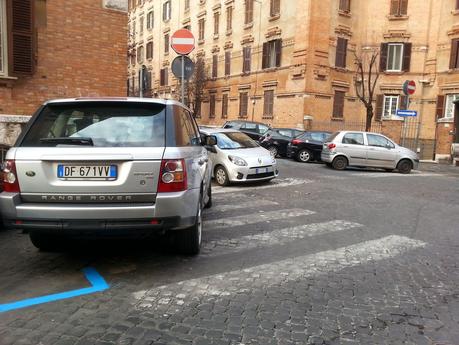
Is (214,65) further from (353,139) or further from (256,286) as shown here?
(256,286)

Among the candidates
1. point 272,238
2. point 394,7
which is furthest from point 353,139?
point 394,7

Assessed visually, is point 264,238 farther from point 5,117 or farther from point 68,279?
point 5,117

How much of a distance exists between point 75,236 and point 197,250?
4.98 ft

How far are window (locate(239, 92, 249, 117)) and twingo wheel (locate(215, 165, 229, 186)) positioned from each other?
24.9 m

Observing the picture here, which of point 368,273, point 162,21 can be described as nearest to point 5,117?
point 368,273

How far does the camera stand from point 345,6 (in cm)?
A: 3069

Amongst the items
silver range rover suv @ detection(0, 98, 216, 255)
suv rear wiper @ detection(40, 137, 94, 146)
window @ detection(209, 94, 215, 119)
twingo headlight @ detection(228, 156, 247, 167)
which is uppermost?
window @ detection(209, 94, 215, 119)

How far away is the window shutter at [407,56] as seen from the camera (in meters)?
31.4

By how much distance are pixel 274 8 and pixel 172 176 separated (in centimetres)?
3086

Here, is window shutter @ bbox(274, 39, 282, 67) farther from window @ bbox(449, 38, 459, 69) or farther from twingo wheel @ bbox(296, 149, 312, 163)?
twingo wheel @ bbox(296, 149, 312, 163)

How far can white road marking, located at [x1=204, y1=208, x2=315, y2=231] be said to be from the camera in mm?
6852

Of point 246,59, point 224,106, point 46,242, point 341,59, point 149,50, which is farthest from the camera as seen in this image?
point 149,50

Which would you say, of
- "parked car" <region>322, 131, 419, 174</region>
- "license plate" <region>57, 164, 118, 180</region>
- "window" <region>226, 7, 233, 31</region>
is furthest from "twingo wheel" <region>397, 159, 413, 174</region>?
"window" <region>226, 7, 233, 31</region>

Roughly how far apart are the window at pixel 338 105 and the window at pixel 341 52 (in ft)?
6.52
